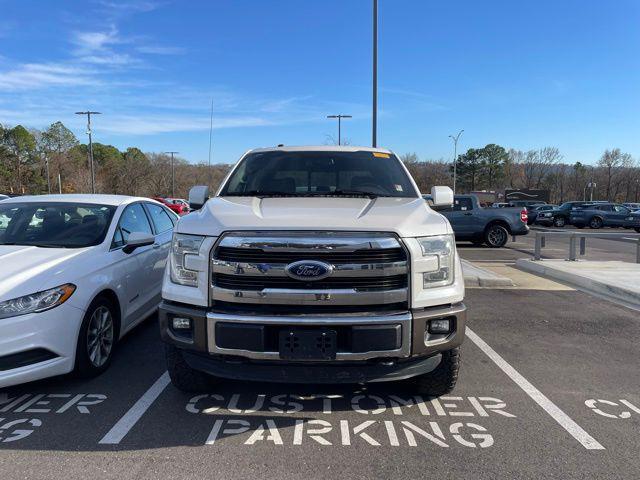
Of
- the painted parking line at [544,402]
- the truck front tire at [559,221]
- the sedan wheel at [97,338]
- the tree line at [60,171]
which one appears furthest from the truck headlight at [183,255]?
the tree line at [60,171]

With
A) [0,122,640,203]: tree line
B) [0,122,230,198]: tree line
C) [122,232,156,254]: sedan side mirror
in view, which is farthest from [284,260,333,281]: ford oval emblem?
[0,122,230,198]: tree line

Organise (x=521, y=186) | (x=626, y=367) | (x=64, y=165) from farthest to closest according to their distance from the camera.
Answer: (x=521, y=186), (x=64, y=165), (x=626, y=367)

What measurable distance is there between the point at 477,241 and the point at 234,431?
15.2 metres

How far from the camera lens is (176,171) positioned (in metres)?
84.9

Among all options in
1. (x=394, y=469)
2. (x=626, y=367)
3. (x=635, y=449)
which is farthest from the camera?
(x=626, y=367)

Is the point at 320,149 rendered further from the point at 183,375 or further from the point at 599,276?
the point at 599,276

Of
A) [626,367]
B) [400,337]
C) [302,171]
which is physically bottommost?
[626,367]

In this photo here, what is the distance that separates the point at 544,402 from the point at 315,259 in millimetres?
2242

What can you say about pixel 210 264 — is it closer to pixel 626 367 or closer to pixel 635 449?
pixel 635 449

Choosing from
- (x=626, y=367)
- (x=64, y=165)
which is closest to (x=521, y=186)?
(x=64, y=165)

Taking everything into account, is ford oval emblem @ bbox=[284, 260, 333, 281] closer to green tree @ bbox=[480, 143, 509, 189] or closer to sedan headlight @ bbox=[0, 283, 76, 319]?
sedan headlight @ bbox=[0, 283, 76, 319]

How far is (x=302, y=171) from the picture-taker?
4.75 metres

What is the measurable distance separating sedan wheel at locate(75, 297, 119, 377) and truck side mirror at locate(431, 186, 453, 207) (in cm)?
319

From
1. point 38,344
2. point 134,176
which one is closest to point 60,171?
point 134,176
